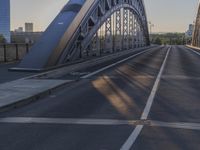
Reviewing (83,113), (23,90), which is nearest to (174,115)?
(83,113)

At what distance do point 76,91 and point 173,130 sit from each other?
677 cm

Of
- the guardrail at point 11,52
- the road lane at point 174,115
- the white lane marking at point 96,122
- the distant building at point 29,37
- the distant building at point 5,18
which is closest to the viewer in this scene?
the road lane at point 174,115

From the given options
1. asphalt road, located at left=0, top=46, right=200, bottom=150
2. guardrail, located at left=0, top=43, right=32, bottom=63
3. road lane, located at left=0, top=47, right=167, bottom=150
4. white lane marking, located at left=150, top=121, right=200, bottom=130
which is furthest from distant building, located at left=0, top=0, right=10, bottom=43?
white lane marking, located at left=150, top=121, right=200, bottom=130

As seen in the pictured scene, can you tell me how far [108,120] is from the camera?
34.2 feet

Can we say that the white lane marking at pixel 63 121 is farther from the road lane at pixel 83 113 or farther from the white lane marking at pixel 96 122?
the road lane at pixel 83 113

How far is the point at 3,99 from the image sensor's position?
12.9 m

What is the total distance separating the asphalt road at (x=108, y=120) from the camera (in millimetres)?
8312

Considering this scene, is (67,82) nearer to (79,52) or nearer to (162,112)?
(162,112)

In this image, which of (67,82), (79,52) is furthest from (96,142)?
(79,52)

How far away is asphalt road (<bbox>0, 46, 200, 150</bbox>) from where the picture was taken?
8312 millimetres

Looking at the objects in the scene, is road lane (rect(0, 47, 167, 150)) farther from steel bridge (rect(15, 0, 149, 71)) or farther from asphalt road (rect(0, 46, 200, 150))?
steel bridge (rect(15, 0, 149, 71))

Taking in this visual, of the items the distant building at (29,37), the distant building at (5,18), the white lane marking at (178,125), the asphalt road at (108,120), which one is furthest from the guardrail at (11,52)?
the distant building at (5,18)

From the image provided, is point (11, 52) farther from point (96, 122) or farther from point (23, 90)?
point (96, 122)

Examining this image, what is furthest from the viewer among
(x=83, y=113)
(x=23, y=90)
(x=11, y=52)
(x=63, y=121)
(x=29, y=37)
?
(x=29, y=37)
